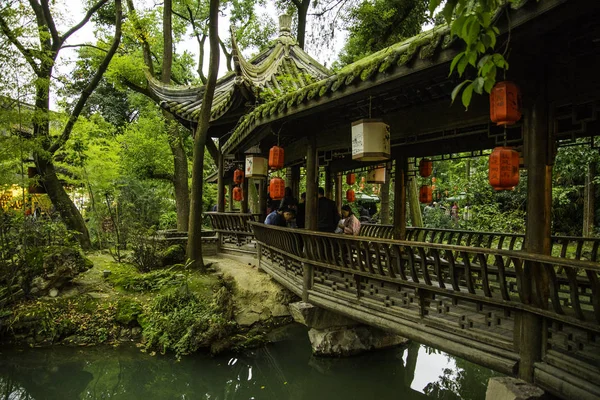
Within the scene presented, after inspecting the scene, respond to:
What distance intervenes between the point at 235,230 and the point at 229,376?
15.4ft

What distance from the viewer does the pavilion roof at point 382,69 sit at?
299 centimetres

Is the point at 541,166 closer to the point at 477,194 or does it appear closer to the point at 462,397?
the point at 462,397

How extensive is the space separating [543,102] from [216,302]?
6144 millimetres

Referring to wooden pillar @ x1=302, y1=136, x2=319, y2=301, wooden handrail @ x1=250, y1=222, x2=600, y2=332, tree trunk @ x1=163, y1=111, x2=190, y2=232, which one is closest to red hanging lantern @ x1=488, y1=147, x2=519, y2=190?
wooden handrail @ x1=250, y1=222, x2=600, y2=332

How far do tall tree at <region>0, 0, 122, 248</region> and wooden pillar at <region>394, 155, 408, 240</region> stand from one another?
306 inches

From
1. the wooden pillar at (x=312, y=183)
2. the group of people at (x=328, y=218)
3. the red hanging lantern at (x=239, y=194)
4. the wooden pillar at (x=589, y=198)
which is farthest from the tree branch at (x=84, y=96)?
the wooden pillar at (x=589, y=198)

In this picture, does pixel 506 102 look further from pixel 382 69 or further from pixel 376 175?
pixel 376 175

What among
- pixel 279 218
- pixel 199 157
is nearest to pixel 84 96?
pixel 199 157

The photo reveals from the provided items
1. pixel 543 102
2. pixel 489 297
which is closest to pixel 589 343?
pixel 489 297

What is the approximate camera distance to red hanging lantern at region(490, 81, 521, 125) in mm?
3170

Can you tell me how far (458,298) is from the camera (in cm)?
398

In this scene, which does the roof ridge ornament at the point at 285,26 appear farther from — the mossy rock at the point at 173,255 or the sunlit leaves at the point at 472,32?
the sunlit leaves at the point at 472,32

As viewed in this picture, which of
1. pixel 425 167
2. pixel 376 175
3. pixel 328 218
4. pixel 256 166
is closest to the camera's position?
pixel 328 218

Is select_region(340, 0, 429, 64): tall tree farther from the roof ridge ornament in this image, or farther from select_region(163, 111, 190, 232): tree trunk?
select_region(163, 111, 190, 232): tree trunk
